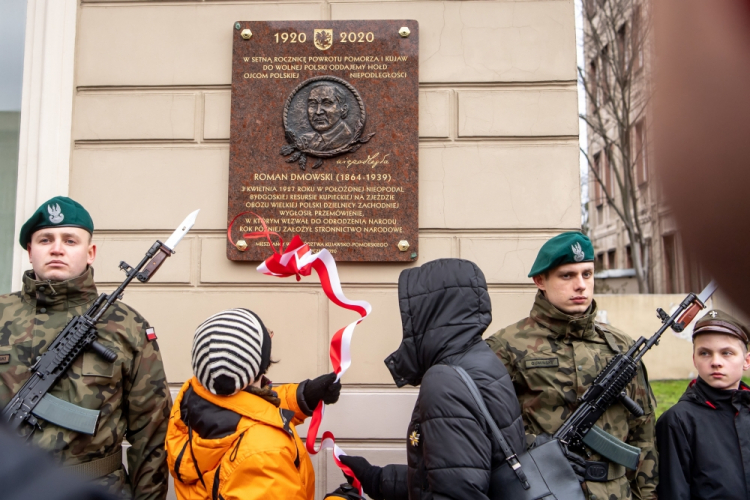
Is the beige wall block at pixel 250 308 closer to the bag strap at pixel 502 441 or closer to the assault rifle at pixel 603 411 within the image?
the assault rifle at pixel 603 411

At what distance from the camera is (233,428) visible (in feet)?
6.97

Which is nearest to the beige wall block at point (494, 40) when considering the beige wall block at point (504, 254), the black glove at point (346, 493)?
the beige wall block at point (504, 254)

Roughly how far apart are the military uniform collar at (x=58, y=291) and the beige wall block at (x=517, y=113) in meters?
2.25

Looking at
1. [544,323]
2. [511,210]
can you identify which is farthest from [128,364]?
[511,210]

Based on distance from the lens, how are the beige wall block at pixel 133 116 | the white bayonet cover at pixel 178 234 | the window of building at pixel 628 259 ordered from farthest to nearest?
the window of building at pixel 628 259 → the beige wall block at pixel 133 116 → the white bayonet cover at pixel 178 234

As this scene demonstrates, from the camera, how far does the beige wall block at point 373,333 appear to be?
3.53 m

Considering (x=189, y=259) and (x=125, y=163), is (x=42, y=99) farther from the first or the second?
(x=189, y=259)

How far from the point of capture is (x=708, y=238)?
40cm

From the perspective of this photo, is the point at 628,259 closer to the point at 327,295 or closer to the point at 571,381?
the point at 571,381

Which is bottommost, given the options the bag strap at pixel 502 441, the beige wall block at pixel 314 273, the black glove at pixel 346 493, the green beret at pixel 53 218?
the black glove at pixel 346 493

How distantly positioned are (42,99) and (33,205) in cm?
67

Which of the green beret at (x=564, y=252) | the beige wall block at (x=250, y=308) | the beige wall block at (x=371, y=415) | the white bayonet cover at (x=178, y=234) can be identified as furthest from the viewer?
the beige wall block at (x=250, y=308)

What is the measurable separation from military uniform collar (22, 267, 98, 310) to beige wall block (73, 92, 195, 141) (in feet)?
4.41
